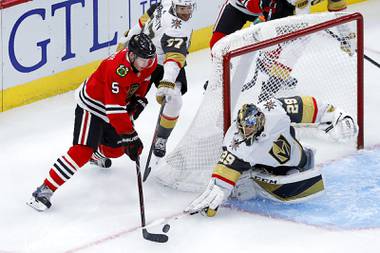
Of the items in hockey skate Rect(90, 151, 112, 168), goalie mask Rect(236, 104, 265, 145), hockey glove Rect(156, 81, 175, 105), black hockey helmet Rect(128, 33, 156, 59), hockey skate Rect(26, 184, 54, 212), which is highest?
black hockey helmet Rect(128, 33, 156, 59)

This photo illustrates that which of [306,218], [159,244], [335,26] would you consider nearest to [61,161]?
[159,244]

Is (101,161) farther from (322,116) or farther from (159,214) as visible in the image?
(322,116)

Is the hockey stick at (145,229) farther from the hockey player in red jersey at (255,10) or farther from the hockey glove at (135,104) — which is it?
the hockey player in red jersey at (255,10)

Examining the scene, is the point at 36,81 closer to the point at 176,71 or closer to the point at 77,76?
the point at 77,76

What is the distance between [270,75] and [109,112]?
2.99 feet

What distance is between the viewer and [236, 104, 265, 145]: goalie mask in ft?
18.0

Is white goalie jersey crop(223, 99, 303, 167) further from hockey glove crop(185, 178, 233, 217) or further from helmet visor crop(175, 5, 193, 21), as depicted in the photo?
helmet visor crop(175, 5, 193, 21)

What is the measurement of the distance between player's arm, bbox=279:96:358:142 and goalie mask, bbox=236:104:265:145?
0.87ft

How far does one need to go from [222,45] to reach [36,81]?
5.30 ft

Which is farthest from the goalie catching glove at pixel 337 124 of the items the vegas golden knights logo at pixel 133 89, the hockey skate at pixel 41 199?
the hockey skate at pixel 41 199

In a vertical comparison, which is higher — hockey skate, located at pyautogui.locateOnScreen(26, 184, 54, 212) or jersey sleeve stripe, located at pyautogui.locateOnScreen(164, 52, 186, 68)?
jersey sleeve stripe, located at pyautogui.locateOnScreen(164, 52, 186, 68)

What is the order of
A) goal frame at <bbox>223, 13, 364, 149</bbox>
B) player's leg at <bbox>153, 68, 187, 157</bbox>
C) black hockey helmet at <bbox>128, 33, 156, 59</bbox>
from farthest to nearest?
1. player's leg at <bbox>153, 68, 187, 157</bbox>
2. goal frame at <bbox>223, 13, 364, 149</bbox>
3. black hockey helmet at <bbox>128, 33, 156, 59</bbox>

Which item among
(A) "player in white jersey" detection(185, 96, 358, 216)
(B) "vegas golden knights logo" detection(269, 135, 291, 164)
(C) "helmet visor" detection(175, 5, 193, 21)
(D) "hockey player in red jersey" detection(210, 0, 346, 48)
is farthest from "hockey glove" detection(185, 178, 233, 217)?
(D) "hockey player in red jersey" detection(210, 0, 346, 48)

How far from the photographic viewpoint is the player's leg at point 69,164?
567cm
